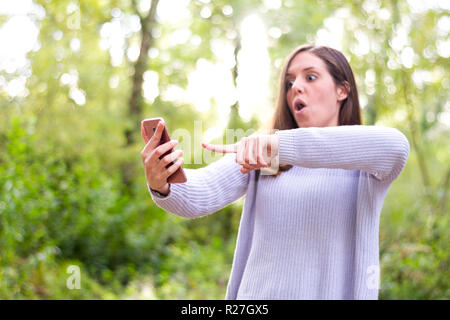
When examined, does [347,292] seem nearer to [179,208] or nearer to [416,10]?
[179,208]

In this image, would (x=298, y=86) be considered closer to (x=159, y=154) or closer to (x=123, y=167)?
(x=159, y=154)

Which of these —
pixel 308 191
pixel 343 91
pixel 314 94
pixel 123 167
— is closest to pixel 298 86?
pixel 314 94

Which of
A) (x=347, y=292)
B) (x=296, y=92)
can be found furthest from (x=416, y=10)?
(x=347, y=292)

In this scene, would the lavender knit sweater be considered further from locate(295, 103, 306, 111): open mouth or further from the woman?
locate(295, 103, 306, 111): open mouth

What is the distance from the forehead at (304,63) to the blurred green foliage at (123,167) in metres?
2.33

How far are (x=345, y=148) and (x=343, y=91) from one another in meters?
0.41

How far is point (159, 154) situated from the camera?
3.38 ft

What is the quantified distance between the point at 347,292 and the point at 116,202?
15.1 feet

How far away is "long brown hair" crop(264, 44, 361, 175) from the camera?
137 centimetres

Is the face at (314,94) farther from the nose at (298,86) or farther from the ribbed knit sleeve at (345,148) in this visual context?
the ribbed knit sleeve at (345,148)

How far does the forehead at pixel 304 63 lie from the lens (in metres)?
1.36

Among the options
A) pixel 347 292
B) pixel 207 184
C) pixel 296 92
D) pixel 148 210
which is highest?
pixel 296 92

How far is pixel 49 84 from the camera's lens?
5.62 m

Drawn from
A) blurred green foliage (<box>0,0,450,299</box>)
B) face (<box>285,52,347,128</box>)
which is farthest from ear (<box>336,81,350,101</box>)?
blurred green foliage (<box>0,0,450,299</box>)
